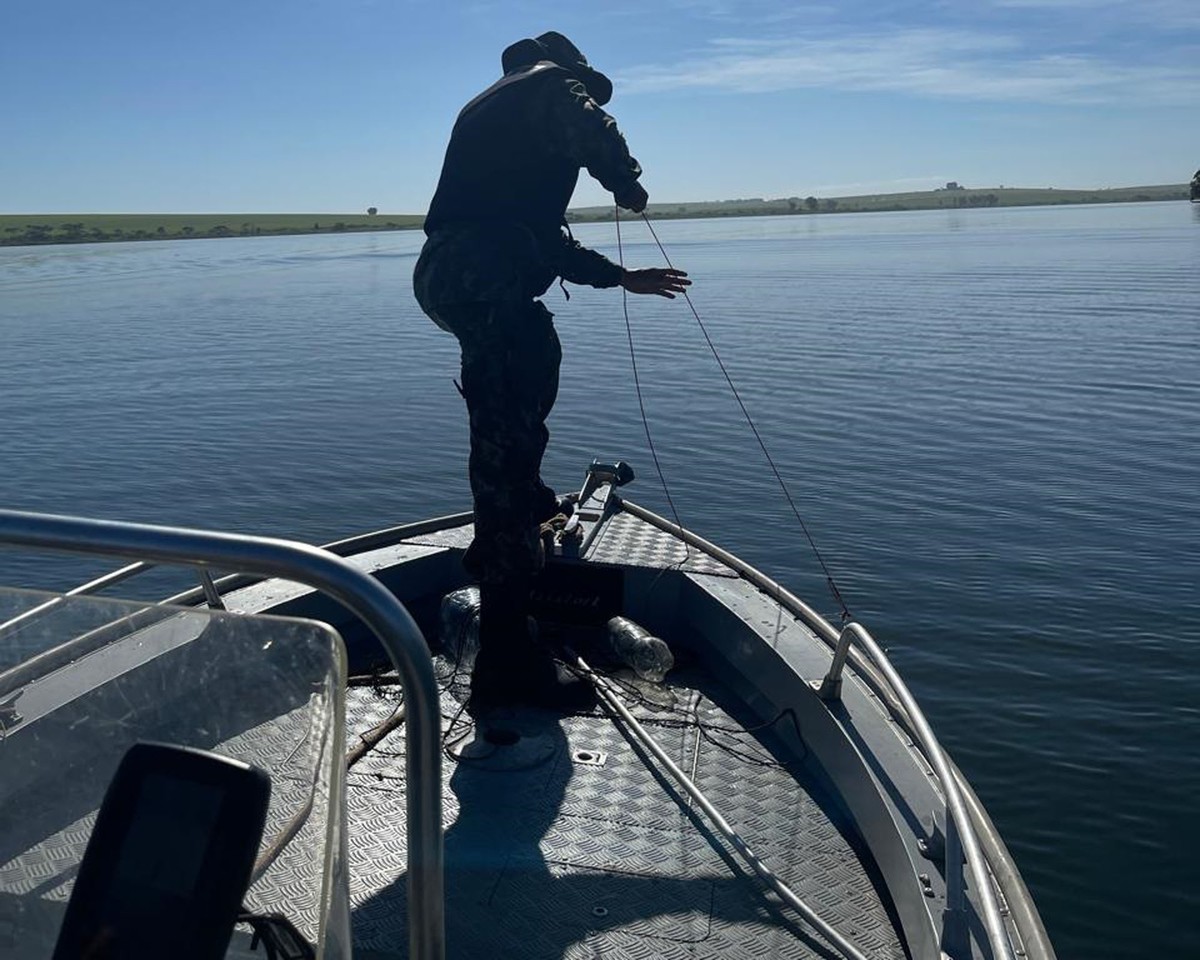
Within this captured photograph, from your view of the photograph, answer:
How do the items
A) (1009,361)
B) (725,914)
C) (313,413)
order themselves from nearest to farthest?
(725,914) < (313,413) < (1009,361)

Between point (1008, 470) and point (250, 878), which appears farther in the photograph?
point (1008, 470)

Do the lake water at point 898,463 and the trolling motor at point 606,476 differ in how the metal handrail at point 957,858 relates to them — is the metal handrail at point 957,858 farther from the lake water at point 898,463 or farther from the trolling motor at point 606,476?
the trolling motor at point 606,476

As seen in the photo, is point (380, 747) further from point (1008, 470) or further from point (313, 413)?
point (313, 413)

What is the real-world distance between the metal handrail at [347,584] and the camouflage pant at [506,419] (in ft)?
9.91

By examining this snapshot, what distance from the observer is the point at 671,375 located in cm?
2198

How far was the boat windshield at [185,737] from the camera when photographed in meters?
1.71

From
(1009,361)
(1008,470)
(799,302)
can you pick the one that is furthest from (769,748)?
(799,302)

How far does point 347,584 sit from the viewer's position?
5.43 ft

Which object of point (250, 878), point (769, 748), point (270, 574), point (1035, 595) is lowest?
point (1035, 595)

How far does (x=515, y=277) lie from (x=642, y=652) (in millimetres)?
2013

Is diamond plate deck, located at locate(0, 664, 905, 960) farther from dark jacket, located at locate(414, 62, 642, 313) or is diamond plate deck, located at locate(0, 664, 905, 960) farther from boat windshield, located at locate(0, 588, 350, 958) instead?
dark jacket, located at locate(414, 62, 642, 313)

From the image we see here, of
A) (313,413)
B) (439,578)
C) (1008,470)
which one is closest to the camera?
(439,578)

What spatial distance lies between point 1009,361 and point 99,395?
1830 centimetres

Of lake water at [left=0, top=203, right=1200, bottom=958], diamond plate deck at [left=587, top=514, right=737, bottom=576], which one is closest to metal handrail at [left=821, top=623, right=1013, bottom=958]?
diamond plate deck at [left=587, top=514, right=737, bottom=576]
